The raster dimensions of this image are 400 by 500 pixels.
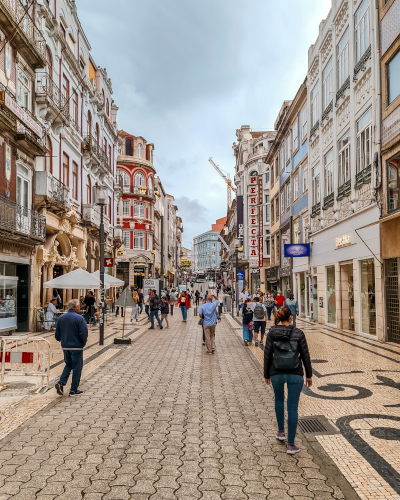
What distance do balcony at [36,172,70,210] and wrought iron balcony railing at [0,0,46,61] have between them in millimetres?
5052

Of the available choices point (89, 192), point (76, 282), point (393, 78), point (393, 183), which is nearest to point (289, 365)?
point (393, 183)

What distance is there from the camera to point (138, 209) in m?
58.8

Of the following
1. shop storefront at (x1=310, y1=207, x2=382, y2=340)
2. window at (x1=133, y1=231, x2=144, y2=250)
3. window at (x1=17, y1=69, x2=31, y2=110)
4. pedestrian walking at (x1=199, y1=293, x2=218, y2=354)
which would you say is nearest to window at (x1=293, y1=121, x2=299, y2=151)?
shop storefront at (x1=310, y1=207, x2=382, y2=340)

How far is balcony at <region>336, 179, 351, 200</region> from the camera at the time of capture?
18.8 meters

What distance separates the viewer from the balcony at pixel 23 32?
661 inches

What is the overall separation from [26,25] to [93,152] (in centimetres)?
1146

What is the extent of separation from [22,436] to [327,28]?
71.4ft

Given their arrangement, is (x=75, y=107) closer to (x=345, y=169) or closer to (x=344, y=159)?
(x=344, y=159)

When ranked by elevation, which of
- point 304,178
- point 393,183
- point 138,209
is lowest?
point 393,183

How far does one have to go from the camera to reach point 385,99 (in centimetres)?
1531

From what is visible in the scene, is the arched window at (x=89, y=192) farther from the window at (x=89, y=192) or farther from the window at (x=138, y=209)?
the window at (x=138, y=209)

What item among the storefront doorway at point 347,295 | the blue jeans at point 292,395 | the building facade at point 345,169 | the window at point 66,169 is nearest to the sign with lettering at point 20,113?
the window at point 66,169

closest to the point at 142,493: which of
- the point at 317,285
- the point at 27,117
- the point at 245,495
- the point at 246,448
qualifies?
the point at 245,495

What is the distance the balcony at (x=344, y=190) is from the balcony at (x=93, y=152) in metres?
15.8
